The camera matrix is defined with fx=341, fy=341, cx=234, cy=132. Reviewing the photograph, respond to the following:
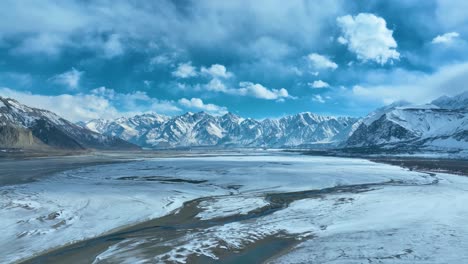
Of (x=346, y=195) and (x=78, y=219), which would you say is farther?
(x=346, y=195)

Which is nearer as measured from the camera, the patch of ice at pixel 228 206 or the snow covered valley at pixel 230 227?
the snow covered valley at pixel 230 227

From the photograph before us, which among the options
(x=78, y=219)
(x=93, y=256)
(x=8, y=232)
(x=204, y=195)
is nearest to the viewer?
(x=93, y=256)

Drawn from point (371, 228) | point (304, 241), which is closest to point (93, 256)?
point (304, 241)

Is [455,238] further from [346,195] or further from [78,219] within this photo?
[78,219]

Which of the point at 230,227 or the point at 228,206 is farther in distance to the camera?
the point at 228,206

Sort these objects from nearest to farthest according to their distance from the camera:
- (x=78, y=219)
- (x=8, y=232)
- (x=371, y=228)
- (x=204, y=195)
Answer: (x=8, y=232), (x=371, y=228), (x=78, y=219), (x=204, y=195)

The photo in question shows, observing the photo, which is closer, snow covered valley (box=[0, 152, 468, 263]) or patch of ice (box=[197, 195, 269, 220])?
snow covered valley (box=[0, 152, 468, 263])

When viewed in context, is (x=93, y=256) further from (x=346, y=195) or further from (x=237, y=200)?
(x=346, y=195)

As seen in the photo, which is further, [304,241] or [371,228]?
[371,228]

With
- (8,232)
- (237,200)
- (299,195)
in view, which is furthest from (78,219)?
(299,195)
